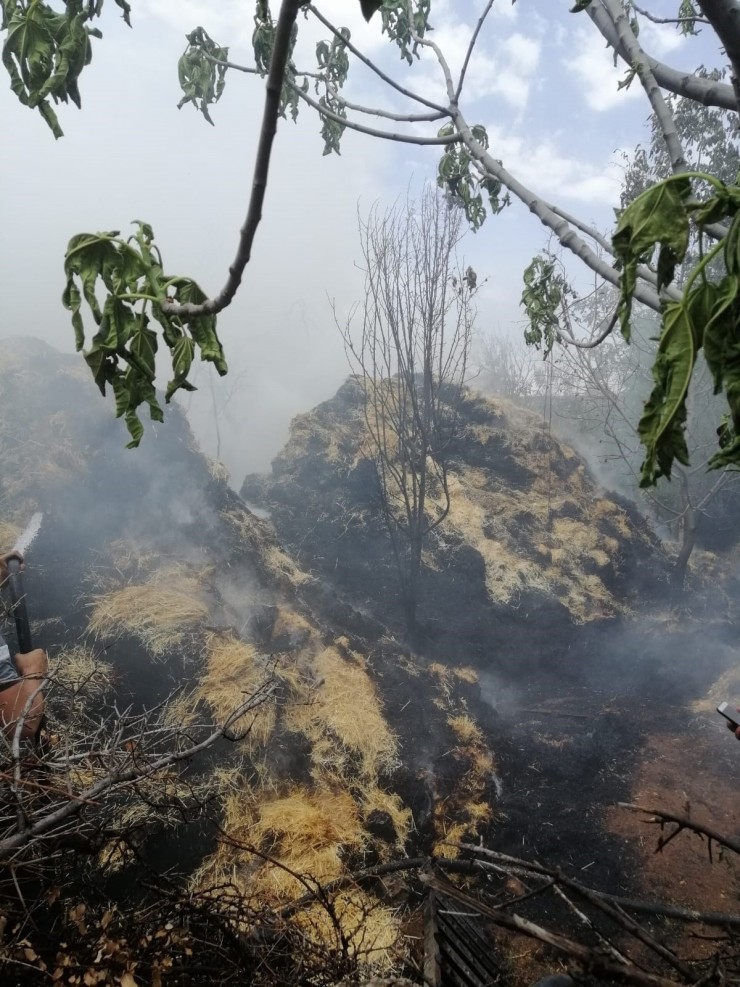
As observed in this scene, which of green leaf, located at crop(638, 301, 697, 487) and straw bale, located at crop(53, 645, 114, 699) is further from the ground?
green leaf, located at crop(638, 301, 697, 487)

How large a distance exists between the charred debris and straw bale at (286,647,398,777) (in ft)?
0.10

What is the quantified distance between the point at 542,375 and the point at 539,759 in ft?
39.4

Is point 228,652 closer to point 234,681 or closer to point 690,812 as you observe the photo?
point 234,681

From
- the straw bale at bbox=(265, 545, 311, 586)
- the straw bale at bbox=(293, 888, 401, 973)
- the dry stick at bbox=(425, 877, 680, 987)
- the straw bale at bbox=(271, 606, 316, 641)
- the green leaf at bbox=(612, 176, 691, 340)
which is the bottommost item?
the straw bale at bbox=(293, 888, 401, 973)

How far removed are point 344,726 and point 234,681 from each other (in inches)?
47.0

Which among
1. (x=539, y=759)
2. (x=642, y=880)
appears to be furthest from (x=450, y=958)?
(x=539, y=759)

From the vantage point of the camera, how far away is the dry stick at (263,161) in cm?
67

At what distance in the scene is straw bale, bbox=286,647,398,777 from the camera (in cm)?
502

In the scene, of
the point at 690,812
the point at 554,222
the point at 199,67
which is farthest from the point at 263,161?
the point at 690,812

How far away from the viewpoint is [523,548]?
31.4ft

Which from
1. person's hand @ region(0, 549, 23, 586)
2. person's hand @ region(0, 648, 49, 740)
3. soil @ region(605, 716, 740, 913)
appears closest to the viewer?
person's hand @ region(0, 648, 49, 740)

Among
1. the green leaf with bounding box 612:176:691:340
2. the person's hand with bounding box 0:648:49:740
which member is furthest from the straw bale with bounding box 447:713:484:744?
the green leaf with bounding box 612:176:691:340

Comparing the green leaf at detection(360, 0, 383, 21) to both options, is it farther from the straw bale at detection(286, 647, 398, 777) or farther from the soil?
the straw bale at detection(286, 647, 398, 777)

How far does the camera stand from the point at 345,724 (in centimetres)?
535
